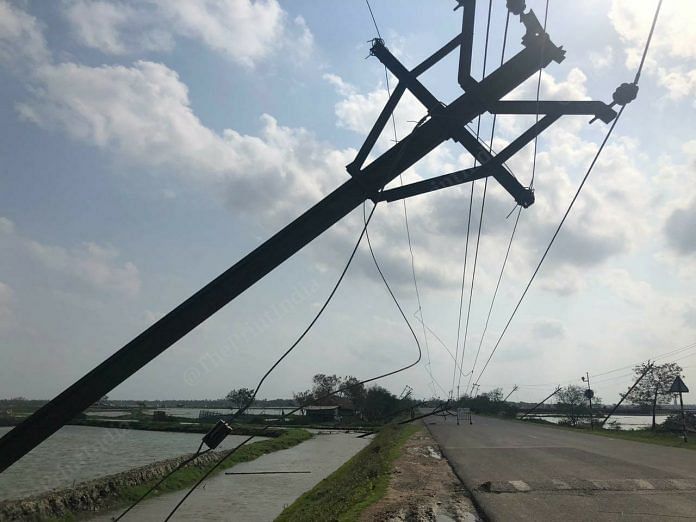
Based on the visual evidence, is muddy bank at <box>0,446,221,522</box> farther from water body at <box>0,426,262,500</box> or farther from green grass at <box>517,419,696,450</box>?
green grass at <box>517,419,696,450</box>

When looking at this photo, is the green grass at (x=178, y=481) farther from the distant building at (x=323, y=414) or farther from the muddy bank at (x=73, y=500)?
the distant building at (x=323, y=414)

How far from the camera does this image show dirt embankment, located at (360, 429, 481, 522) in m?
8.84

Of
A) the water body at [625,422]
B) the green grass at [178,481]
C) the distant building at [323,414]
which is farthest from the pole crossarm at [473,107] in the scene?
the distant building at [323,414]

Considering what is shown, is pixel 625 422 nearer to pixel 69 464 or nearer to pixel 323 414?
pixel 323 414

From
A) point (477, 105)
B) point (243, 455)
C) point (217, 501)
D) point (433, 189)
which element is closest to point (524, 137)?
point (477, 105)

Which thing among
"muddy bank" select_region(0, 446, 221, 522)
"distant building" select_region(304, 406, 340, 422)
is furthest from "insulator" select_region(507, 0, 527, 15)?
"distant building" select_region(304, 406, 340, 422)

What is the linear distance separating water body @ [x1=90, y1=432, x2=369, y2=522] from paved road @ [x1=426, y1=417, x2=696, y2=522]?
851cm

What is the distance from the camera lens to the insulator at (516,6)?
638 cm

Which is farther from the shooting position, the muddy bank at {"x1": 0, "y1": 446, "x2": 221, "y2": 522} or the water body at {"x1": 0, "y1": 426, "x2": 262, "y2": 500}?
the water body at {"x1": 0, "y1": 426, "x2": 262, "y2": 500}

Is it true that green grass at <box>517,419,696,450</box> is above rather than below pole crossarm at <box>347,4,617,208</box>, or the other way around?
below

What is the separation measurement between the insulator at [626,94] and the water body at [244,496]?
1791 centimetres

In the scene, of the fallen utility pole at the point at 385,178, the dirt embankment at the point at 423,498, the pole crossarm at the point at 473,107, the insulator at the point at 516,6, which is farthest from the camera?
the dirt embankment at the point at 423,498

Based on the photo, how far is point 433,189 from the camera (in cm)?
648

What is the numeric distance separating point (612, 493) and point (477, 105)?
820 centimetres
